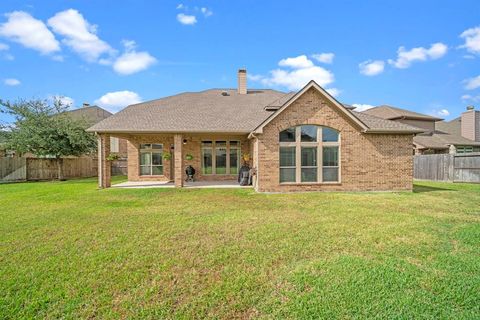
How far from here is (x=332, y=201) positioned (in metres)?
9.76

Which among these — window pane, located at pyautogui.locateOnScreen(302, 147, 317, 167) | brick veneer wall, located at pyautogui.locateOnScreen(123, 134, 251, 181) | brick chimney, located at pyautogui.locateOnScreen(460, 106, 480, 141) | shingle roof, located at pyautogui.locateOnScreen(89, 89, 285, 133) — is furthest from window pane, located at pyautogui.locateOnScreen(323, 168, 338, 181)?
brick chimney, located at pyautogui.locateOnScreen(460, 106, 480, 141)

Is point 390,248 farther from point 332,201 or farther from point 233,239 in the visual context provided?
point 332,201

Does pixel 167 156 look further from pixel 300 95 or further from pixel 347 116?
pixel 347 116

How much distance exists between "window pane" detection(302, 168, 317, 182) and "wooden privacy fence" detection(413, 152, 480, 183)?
11.7m

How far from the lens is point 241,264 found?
4344 mm

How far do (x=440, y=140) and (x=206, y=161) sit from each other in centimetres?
2304

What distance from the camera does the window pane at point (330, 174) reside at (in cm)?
1208

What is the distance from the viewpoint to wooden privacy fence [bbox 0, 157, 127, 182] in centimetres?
1870

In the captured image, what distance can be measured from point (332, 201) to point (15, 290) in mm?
8920

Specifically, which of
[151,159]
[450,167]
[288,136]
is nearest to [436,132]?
[450,167]

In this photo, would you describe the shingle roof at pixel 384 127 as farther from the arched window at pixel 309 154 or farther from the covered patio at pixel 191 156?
the covered patio at pixel 191 156

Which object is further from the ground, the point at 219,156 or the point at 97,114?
the point at 97,114

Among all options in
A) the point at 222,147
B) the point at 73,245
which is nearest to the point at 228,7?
the point at 222,147

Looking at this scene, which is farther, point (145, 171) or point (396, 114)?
point (396, 114)
